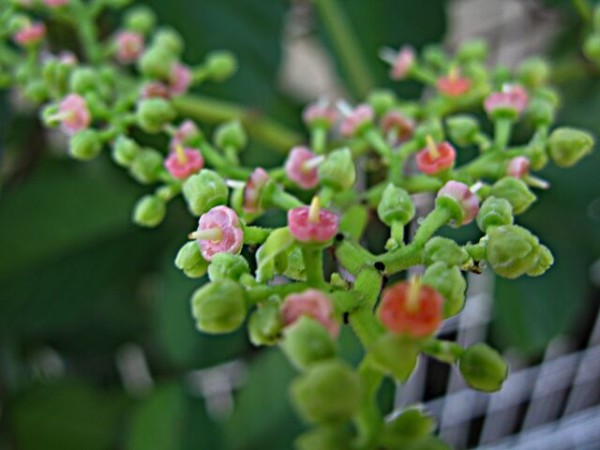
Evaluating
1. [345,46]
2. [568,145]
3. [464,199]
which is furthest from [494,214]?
[345,46]

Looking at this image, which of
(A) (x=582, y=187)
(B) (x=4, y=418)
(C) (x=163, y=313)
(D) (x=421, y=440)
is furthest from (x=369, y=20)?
(D) (x=421, y=440)

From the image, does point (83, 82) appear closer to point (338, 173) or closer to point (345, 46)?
point (338, 173)

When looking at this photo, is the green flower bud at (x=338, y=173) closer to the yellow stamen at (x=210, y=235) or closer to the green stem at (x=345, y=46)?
the yellow stamen at (x=210, y=235)

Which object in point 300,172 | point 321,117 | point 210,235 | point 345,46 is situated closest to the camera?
point 210,235

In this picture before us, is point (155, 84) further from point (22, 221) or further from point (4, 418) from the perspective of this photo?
point (4, 418)

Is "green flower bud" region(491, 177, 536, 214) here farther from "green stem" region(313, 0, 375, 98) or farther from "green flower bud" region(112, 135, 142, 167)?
"green stem" region(313, 0, 375, 98)

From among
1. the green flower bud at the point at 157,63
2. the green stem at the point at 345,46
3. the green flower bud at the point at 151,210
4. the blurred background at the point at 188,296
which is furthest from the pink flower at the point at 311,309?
the green stem at the point at 345,46

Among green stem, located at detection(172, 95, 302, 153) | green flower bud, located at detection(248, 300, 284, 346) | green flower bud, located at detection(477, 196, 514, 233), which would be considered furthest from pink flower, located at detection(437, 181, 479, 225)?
green stem, located at detection(172, 95, 302, 153)
